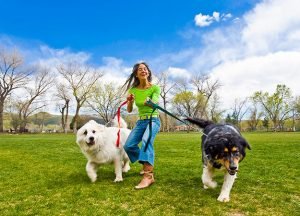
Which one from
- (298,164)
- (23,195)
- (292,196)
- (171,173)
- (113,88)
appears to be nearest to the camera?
(292,196)

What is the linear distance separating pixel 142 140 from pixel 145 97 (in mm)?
916

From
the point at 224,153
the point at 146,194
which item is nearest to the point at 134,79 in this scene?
the point at 146,194

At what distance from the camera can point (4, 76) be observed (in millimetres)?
55906

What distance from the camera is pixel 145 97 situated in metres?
6.54

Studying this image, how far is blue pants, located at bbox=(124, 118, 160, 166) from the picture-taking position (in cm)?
630

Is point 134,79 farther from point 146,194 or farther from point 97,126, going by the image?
point 146,194

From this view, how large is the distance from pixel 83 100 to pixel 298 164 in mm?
56634

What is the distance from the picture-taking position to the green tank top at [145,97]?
6.48 m

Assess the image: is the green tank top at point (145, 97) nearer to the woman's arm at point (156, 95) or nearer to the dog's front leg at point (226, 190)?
the woman's arm at point (156, 95)

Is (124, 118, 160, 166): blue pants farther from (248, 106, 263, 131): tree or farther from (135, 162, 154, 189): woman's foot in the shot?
(248, 106, 263, 131): tree

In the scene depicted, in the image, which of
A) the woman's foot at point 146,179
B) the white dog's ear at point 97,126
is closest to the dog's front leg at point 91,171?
the white dog's ear at point 97,126

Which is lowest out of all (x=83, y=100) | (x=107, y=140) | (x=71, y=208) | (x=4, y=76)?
(x=71, y=208)

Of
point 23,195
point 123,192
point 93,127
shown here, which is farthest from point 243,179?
point 23,195

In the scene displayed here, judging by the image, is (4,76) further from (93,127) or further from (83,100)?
(93,127)
